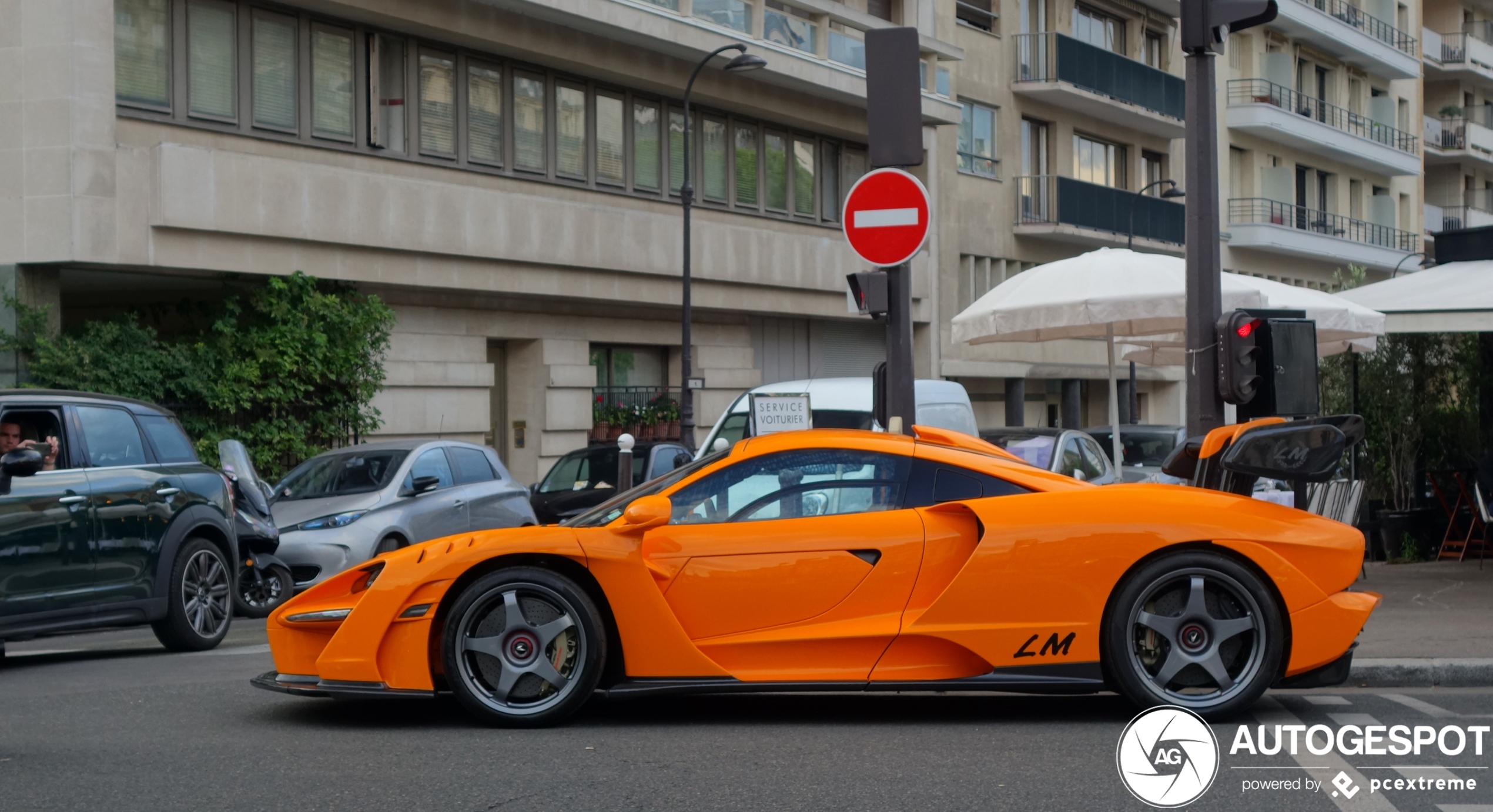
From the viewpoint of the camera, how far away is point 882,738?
6504 millimetres

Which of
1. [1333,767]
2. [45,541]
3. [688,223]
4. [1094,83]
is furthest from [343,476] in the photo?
[1094,83]

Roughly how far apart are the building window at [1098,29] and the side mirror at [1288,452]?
34386 millimetres

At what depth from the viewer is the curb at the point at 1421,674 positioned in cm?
812

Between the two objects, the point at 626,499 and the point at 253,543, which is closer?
the point at 626,499

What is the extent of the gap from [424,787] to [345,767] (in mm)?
517

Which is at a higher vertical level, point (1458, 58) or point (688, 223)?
point (1458, 58)

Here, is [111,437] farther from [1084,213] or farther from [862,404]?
[1084,213]

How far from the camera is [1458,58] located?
59.2 metres

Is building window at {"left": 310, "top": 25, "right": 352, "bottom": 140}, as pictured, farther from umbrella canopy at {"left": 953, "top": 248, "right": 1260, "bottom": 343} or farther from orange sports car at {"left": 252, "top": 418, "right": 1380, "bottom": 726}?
orange sports car at {"left": 252, "top": 418, "right": 1380, "bottom": 726}

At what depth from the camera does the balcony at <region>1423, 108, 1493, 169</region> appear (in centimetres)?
5884

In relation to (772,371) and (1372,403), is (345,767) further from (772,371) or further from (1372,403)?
(772,371)

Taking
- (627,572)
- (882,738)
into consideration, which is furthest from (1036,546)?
(627,572)

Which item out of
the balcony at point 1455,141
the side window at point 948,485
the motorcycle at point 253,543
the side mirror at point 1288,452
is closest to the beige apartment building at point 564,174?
the motorcycle at point 253,543

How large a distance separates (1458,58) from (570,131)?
44.6 m
